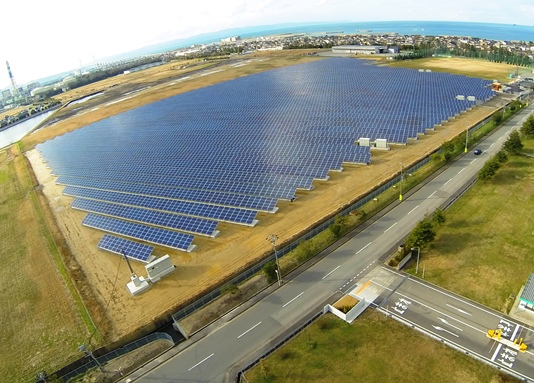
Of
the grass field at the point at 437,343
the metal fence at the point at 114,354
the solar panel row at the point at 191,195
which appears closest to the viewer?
the grass field at the point at 437,343

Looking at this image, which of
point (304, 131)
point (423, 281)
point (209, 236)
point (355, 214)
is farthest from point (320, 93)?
point (423, 281)

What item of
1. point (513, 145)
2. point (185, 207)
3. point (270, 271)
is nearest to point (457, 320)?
point (270, 271)

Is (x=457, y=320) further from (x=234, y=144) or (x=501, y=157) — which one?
(x=234, y=144)

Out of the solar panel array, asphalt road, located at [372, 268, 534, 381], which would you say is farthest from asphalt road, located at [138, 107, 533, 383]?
the solar panel array

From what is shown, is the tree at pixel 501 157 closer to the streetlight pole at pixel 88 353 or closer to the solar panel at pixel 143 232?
the solar panel at pixel 143 232

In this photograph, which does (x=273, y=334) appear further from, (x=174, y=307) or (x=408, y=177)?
(x=408, y=177)

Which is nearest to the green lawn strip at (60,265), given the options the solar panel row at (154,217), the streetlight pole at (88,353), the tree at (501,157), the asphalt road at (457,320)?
the streetlight pole at (88,353)

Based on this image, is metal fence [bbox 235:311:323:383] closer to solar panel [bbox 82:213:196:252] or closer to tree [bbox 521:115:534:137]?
solar panel [bbox 82:213:196:252]
